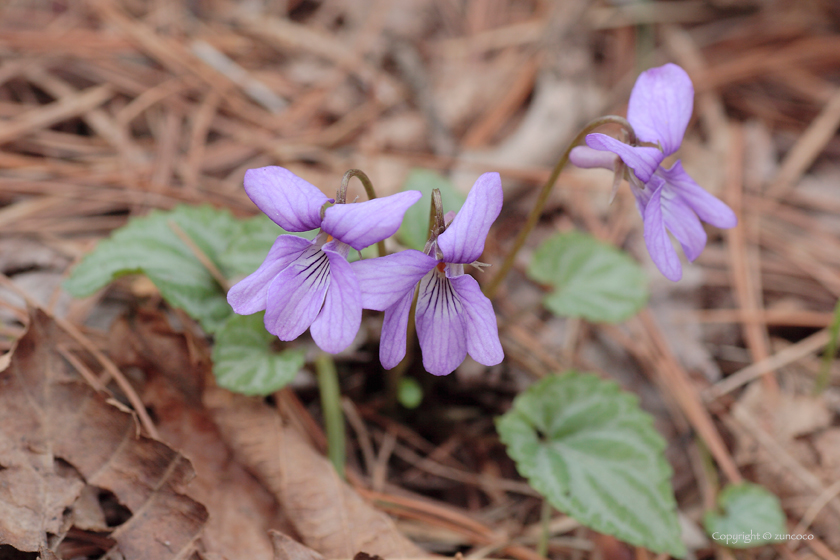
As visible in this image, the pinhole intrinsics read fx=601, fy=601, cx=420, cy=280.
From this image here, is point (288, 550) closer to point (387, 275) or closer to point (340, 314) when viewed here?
point (340, 314)

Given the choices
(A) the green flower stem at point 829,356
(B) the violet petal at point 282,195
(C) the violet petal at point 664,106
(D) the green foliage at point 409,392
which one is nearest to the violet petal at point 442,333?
(B) the violet petal at point 282,195

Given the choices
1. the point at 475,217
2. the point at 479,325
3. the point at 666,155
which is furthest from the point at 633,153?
the point at 479,325

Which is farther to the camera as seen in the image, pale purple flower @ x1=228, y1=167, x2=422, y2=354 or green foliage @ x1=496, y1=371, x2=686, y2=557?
green foliage @ x1=496, y1=371, x2=686, y2=557

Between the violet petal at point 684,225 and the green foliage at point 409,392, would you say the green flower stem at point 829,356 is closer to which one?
the violet petal at point 684,225

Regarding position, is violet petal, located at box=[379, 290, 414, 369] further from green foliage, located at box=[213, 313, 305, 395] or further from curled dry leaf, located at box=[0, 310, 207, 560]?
curled dry leaf, located at box=[0, 310, 207, 560]

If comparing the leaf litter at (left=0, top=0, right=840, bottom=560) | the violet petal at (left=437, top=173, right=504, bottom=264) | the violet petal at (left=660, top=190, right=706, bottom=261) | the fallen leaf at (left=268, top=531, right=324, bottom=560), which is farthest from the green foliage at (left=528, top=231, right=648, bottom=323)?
the fallen leaf at (left=268, top=531, right=324, bottom=560)

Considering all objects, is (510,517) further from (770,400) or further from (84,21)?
(84,21)
